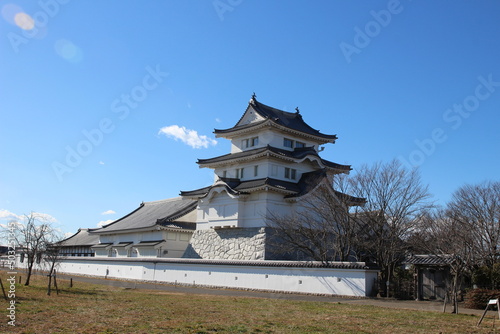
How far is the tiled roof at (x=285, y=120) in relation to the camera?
3791 centimetres

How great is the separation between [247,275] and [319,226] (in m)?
6.71

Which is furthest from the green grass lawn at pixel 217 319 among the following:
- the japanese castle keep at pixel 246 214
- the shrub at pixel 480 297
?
the japanese castle keep at pixel 246 214

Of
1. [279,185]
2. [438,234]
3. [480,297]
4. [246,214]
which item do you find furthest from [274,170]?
[480,297]

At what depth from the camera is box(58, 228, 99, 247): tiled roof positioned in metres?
56.5

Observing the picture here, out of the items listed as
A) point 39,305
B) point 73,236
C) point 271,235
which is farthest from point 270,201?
point 73,236

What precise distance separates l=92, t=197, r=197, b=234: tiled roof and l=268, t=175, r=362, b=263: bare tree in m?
15.2

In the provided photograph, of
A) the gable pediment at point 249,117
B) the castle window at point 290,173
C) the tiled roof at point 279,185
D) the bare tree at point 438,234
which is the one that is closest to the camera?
the bare tree at point 438,234

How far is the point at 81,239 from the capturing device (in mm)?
59312

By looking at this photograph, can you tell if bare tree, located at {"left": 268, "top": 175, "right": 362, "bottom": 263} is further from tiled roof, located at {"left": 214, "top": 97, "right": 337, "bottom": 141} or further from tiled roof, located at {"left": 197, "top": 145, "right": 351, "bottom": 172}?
tiled roof, located at {"left": 214, "top": 97, "right": 337, "bottom": 141}

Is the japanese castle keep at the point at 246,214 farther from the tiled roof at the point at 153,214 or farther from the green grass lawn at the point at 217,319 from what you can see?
the green grass lawn at the point at 217,319

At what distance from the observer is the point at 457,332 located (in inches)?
468

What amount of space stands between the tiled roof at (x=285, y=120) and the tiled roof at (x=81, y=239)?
26999 millimetres

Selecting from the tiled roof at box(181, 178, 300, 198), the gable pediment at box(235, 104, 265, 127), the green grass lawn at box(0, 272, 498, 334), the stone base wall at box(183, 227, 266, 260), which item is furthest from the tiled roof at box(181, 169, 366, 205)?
the green grass lawn at box(0, 272, 498, 334)

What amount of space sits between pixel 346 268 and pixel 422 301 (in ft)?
13.0
